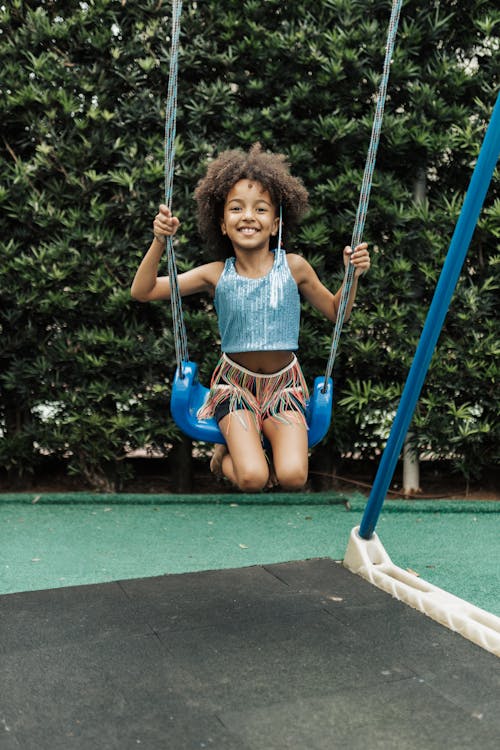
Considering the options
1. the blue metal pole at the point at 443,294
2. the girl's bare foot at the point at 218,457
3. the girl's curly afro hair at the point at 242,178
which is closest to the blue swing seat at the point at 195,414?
the girl's bare foot at the point at 218,457

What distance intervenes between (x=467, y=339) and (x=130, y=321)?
1.76 metres

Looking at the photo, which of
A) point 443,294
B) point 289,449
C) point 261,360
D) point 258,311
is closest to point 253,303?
point 258,311

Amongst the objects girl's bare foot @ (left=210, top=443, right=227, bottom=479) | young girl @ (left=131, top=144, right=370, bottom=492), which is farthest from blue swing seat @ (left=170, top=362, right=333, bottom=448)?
girl's bare foot @ (left=210, top=443, right=227, bottom=479)

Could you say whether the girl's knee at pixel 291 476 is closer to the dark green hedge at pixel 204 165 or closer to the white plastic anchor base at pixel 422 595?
the white plastic anchor base at pixel 422 595

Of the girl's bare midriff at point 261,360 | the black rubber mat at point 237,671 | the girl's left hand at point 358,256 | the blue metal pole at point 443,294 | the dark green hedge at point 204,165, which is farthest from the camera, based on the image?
the dark green hedge at point 204,165

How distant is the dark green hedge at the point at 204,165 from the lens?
3.99 metres

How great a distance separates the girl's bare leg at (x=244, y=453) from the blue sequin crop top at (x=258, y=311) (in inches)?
9.8

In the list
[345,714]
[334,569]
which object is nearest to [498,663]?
[345,714]

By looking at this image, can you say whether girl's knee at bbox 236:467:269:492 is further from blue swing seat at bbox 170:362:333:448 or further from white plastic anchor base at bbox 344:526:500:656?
white plastic anchor base at bbox 344:526:500:656

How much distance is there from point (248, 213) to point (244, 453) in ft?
2.65

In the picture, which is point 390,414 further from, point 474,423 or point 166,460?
point 166,460

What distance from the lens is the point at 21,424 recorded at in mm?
4445

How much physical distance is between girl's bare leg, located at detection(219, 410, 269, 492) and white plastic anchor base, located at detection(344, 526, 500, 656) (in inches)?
26.8

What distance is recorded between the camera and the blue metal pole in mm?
2223
